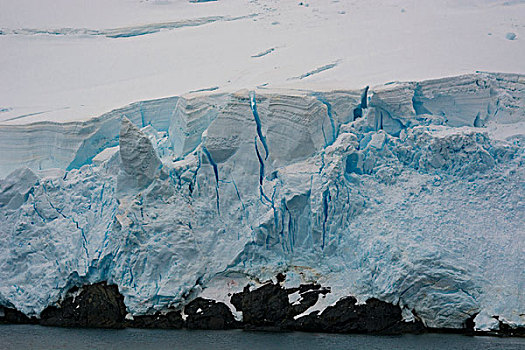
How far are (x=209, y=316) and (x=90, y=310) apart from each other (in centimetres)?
155

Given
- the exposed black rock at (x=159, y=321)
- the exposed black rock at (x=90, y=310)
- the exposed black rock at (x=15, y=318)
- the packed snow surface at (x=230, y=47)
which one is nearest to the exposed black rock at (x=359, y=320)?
the exposed black rock at (x=159, y=321)

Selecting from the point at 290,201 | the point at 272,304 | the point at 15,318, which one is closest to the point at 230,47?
the point at 290,201

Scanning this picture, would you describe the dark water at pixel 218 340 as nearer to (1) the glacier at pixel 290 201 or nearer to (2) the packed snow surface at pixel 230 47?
(1) the glacier at pixel 290 201

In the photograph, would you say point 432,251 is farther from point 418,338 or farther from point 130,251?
point 130,251

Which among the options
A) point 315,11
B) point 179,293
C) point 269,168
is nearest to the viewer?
point 179,293

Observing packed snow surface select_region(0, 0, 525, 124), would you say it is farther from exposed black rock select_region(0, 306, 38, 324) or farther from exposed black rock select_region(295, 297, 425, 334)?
exposed black rock select_region(295, 297, 425, 334)

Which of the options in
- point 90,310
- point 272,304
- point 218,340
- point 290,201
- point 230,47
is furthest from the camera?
point 230,47

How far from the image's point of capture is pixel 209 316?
24.2ft

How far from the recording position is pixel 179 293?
7.45m

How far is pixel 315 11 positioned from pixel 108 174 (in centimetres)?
606

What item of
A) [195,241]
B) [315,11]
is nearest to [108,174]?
[195,241]

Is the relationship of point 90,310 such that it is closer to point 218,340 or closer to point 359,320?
point 218,340

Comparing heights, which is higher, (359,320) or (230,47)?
(230,47)

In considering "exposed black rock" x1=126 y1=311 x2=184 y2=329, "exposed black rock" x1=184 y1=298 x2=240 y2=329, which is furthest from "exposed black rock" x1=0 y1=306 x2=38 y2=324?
"exposed black rock" x1=184 y1=298 x2=240 y2=329
